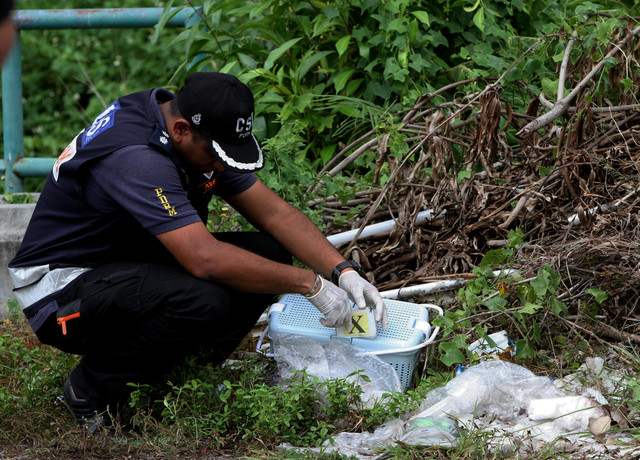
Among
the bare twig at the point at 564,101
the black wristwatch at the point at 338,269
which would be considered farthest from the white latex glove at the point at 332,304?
the bare twig at the point at 564,101

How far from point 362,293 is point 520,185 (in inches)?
41.2

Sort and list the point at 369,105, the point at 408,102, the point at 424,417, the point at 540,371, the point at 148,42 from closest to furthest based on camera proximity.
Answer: the point at 424,417 → the point at 540,371 → the point at 408,102 → the point at 369,105 → the point at 148,42

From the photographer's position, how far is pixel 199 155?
2928mm

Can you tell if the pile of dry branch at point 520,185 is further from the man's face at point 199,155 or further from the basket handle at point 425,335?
the man's face at point 199,155

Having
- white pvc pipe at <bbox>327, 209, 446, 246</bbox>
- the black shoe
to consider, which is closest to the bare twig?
white pvc pipe at <bbox>327, 209, 446, 246</bbox>

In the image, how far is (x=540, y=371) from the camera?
9.85 feet

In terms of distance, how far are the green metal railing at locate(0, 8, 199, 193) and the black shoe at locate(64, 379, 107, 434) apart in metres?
2.16

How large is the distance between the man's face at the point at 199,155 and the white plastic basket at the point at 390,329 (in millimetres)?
634

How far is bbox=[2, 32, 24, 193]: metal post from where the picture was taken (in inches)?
188

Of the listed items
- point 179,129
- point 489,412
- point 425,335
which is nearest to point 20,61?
point 179,129

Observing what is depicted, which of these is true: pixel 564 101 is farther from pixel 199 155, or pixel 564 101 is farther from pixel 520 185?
pixel 199 155

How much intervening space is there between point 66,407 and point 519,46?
292 cm

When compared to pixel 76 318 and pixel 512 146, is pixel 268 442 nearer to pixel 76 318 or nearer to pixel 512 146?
pixel 76 318

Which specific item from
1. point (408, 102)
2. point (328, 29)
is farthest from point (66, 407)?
point (328, 29)
